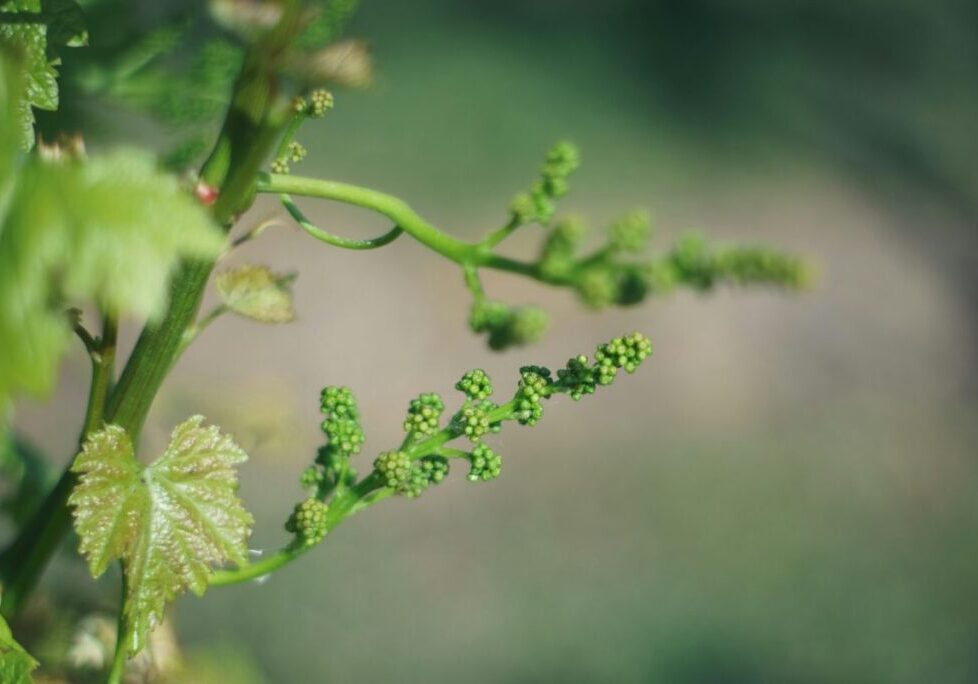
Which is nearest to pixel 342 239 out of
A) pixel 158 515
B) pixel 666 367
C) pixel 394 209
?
pixel 394 209

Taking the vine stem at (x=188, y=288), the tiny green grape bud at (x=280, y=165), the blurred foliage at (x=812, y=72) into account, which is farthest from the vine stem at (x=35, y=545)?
the blurred foliage at (x=812, y=72)

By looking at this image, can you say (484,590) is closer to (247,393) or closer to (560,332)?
(560,332)

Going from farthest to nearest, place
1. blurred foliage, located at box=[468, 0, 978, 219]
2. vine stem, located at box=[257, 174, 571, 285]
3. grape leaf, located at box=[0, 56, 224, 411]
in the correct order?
blurred foliage, located at box=[468, 0, 978, 219] → vine stem, located at box=[257, 174, 571, 285] → grape leaf, located at box=[0, 56, 224, 411]

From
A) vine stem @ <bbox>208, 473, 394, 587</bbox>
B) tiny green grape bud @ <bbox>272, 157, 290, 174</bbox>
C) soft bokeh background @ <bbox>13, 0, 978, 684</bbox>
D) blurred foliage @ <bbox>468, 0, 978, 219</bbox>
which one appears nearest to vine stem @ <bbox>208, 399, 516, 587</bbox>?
vine stem @ <bbox>208, 473, 394, 587</bbox>

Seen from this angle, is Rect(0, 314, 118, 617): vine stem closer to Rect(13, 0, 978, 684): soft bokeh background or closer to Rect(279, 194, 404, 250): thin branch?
Rect(279, 194, 404, 250): thin branch

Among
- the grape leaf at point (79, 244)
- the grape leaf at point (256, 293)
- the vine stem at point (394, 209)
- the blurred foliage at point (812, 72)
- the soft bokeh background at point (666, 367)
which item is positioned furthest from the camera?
the blurred foliage at point (812, 72)

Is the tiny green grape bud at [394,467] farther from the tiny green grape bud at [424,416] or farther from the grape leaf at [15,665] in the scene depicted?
the grape leaf at [15,665]
